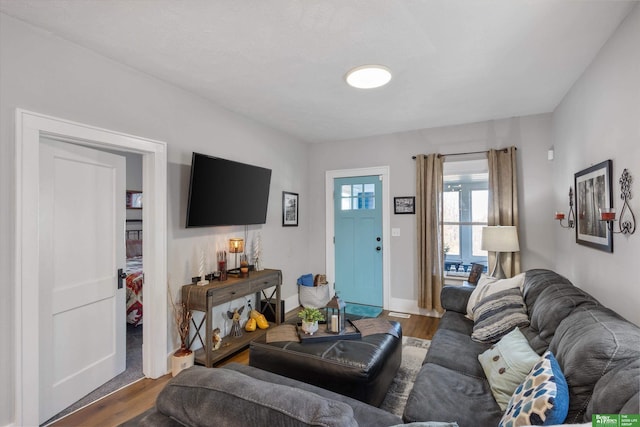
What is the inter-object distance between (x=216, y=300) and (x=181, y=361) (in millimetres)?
561

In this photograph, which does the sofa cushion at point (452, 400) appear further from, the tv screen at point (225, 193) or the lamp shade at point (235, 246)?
the tv screen at point (225, 193)

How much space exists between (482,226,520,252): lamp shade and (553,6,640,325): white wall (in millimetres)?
493

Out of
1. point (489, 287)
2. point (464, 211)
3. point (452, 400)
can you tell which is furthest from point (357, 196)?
point (452, 400)

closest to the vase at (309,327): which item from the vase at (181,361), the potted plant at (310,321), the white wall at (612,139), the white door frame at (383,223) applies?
the potted plant at (310,321)

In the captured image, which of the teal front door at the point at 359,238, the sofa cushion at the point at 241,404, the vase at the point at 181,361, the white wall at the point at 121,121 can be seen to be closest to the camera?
the sofa cushion at the point at 241,404

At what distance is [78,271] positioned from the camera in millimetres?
2322

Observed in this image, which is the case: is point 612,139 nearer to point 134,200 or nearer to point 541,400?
point 541,400

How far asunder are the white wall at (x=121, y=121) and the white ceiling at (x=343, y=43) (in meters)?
0.13

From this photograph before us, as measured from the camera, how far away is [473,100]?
3191mm

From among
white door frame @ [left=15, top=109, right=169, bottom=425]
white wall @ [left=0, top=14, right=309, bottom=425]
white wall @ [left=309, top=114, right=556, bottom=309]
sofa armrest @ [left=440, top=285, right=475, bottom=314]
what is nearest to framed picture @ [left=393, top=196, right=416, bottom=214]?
white wall @ [left=309, top=114, right=556, bottom=309]

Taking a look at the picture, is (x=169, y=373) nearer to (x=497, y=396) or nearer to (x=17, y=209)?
(x=17, y=209)

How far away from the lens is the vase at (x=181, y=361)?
8.61ft

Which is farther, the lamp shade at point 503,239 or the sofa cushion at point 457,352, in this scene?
the lamp shade at point 503,239

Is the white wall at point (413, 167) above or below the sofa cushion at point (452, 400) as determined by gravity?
above
